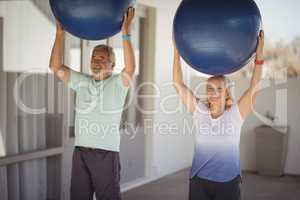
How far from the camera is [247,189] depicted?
5.44 metres

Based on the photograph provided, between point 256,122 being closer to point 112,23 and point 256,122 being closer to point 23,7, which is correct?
point 23,7

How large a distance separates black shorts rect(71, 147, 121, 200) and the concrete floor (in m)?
2.36

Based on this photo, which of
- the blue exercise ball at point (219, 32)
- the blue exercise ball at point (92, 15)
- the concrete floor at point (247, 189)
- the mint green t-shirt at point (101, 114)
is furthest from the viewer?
the concrete floor at point (247, 189)

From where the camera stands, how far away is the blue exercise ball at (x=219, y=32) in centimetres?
223

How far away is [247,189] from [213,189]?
10.5ft

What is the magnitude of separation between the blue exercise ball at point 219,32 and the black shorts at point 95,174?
2.39 feet

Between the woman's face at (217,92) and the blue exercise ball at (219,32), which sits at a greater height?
the blue exercise ball at (219,32)

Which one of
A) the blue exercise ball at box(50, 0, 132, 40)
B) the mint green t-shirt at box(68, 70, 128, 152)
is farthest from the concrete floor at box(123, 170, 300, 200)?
the blue exercise ball at box(50, 0, 132, 40)

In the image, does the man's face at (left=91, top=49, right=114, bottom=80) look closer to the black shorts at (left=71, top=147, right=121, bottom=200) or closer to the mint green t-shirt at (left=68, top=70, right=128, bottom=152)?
the mint green t-shirt at (left=68, top=70, right=128, bottom=152)

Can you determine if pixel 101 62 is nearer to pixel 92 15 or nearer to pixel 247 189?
pixel 92 15

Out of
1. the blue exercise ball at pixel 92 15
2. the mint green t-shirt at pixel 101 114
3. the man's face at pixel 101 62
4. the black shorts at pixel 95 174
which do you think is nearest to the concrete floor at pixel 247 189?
the black shorts at pixel 95 174

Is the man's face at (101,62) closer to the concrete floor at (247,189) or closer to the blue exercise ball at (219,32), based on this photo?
the blue exercise ball at (219,32)

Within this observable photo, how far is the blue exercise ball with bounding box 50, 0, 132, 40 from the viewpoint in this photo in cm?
234

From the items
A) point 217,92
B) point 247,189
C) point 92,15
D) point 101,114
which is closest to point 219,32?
point 217,92
